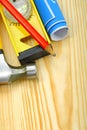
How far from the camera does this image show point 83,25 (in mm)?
612

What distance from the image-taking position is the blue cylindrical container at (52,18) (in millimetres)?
562

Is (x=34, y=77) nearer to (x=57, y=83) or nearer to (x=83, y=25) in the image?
(x=57, y=83)

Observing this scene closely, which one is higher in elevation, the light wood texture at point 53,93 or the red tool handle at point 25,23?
the red tool handle at point 25,23

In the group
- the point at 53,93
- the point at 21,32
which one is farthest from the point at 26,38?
the point at 53,93

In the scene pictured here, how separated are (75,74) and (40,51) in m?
0.08

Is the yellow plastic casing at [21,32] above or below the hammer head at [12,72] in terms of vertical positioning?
above

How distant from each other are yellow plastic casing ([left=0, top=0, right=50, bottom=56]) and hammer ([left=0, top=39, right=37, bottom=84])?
0.03 meters

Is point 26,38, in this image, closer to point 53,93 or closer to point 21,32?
point 21,32

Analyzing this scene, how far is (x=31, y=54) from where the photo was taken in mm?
556

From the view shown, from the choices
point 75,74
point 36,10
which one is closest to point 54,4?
point 36,10

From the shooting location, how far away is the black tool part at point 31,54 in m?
0.56

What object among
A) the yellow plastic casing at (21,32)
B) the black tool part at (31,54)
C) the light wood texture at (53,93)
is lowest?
the light wood texture at (53,93)

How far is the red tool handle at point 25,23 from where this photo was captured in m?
0.55

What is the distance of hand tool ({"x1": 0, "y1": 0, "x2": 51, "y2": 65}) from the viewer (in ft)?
1.83
